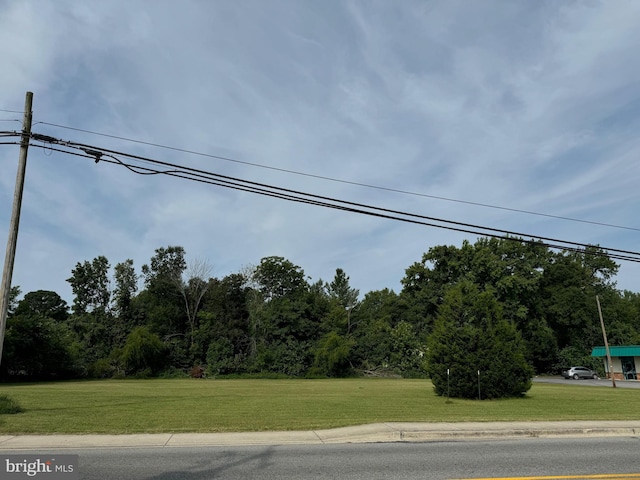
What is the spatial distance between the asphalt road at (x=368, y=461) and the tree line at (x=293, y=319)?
47.8m

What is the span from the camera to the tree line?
196ft

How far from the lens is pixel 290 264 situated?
234 ft

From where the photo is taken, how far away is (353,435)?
11.4 meters

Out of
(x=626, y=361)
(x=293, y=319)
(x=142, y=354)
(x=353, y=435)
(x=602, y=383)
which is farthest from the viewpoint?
(x=293, y=319)

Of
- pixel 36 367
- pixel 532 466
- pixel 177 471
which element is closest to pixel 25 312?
pixel 36 367

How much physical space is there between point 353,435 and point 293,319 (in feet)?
176

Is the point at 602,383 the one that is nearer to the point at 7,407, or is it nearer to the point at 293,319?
the point at 293,319

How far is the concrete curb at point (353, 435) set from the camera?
10.3 meters

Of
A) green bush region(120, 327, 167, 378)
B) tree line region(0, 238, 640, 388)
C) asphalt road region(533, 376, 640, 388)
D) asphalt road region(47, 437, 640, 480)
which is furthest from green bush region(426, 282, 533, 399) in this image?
green bush region(120, 327, 167, 378)

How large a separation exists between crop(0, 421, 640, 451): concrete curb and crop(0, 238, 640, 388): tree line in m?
44.6

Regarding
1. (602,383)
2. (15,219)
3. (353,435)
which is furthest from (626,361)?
(15,219)

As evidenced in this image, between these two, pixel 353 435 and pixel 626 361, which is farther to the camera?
pixel 626 361

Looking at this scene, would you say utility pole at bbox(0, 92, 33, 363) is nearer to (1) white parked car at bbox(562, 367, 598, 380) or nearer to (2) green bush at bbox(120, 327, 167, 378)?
(2) green bush at bbox(120, 327, 167, 378)

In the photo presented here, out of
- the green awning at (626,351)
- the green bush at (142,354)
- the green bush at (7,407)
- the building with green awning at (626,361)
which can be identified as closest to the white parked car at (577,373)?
the building with green awning at (626,361)
